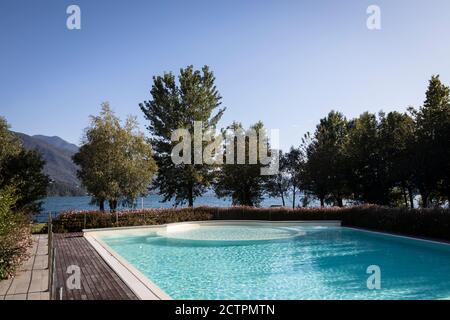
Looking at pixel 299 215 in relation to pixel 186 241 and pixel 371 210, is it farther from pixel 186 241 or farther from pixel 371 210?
pixel 186 241

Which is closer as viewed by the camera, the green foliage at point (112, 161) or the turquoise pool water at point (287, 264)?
the turquoise pool water at point (287, 264)

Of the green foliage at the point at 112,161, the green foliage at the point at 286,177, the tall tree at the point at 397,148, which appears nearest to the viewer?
the green foliage at the point at 112,161

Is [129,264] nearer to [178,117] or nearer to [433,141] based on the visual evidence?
[178,117]

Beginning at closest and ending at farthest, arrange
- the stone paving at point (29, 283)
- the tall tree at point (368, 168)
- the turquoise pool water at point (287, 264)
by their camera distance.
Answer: the stone paving at point (29, 283), the turquoise pool water at point (287, 264), the tall tree at point (368, 168)

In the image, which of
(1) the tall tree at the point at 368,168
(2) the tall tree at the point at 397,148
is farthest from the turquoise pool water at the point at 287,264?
(1) the tall tree at the point at 368,168

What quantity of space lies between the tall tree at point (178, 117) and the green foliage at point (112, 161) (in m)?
5.49

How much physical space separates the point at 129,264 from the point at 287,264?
520 centimetres

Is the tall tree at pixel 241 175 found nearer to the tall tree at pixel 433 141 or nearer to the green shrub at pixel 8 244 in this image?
the tall tree at pixel 433 141

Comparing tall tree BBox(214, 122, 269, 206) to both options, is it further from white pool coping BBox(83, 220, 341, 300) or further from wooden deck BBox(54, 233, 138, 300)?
wooden deck BBox(54, 233, 138, 300)

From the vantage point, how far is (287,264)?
12555mm

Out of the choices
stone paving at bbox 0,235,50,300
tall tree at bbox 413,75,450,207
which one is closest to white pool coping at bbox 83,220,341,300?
stone paving at bbox 0,235,50,300

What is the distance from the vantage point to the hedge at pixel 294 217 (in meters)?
16.8
